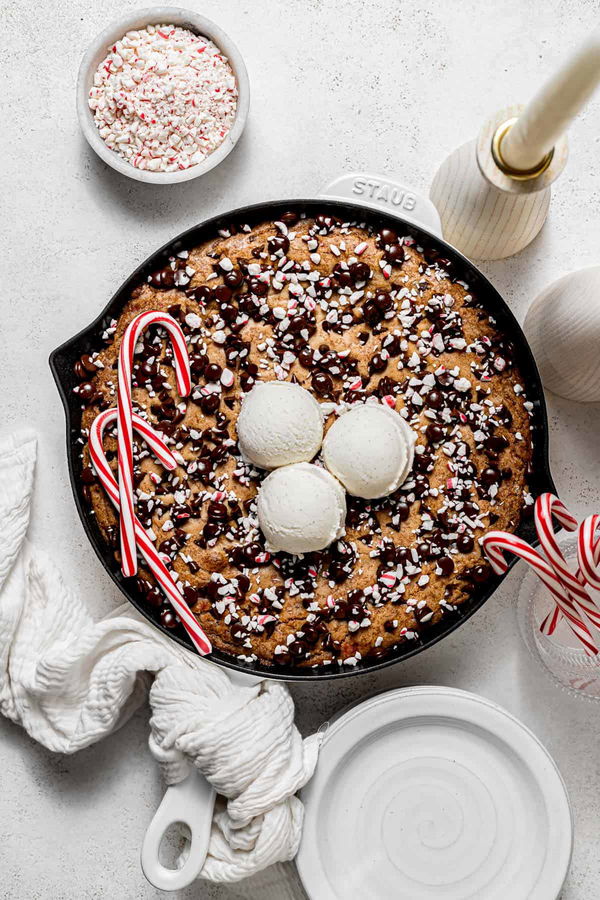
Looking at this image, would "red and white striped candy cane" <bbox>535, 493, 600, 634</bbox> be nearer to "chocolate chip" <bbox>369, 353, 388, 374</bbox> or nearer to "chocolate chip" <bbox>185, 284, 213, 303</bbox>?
"chocolate chip" <bbox>369, 353, 388, 374</bbox>

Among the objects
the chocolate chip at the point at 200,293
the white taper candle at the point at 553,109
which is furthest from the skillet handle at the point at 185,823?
the white taper candle at the point at 553,109

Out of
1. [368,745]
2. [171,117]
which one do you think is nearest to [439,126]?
[171,117]

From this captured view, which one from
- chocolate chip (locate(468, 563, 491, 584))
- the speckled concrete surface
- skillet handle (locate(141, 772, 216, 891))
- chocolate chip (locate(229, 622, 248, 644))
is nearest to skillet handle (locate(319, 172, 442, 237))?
the speckled concrete surface

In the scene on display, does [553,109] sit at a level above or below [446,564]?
above

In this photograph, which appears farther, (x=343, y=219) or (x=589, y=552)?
(x=343, y=219)

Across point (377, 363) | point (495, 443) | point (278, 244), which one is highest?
point (278, 244)

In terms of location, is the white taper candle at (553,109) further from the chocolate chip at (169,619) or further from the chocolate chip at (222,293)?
the chocolate chip at (169,619)

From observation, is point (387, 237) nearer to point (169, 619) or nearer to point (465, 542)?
point (465, 542)

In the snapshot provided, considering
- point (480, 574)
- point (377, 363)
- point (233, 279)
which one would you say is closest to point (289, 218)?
point (233, 279)
